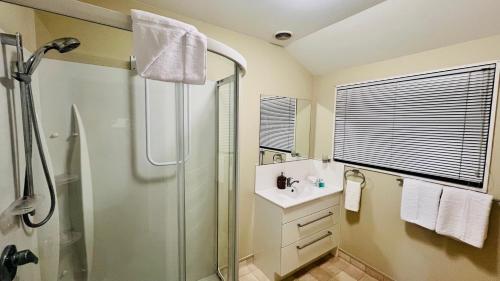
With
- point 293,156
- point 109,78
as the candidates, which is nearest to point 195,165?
point 109,78

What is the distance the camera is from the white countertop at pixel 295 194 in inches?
69.1

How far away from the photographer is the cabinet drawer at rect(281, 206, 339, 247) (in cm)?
173

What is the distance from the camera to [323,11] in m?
1.43

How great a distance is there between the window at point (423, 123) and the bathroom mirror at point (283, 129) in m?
0.40

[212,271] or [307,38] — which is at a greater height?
[307,38]

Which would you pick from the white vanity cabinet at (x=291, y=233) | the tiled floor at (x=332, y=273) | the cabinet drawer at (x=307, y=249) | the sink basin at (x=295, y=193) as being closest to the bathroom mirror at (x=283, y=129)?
the sink basin at (x=295, y=193)

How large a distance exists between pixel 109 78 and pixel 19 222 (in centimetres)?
84

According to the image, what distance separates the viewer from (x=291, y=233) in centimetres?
176

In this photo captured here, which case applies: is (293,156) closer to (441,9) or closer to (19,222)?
(441,9)

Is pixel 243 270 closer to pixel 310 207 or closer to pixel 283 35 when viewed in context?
pixel 310 207

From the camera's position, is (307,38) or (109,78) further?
(307,38)

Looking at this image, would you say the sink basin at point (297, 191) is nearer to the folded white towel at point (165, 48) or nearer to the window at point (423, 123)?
the window at point (423, 123)

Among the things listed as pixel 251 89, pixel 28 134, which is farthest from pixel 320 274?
pixel 28 134

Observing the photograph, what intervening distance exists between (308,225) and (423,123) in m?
1.31
